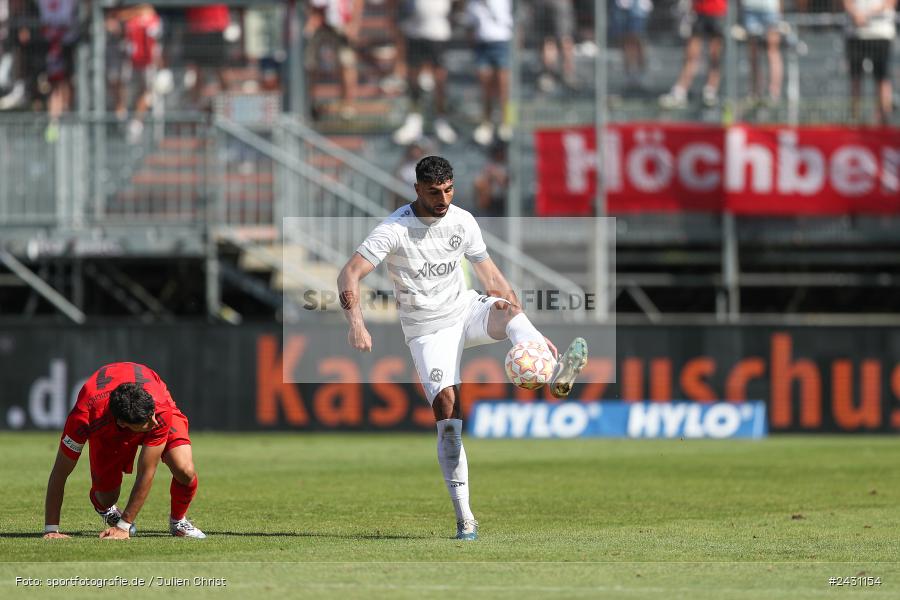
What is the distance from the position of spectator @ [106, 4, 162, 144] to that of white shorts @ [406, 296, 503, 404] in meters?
15.0

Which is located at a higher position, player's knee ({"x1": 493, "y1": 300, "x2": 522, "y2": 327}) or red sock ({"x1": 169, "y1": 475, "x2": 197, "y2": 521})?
player's knee ({"x1": 493, "y1": 300, "x2": 522, "y2": 327})

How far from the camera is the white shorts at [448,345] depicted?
1158cm

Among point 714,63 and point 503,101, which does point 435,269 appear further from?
point 714,63

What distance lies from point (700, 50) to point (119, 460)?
1625 cm

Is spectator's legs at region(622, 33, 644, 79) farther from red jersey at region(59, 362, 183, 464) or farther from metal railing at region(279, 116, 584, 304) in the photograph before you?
red jersey at region(59, 362, 183, 464)

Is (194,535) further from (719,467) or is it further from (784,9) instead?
(784,9)

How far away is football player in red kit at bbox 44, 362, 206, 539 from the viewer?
10.8 m

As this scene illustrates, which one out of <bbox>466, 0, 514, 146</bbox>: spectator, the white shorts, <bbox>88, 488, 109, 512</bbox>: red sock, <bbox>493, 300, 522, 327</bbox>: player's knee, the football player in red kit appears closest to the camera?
the football player in red kit

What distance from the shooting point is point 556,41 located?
25.5 meters

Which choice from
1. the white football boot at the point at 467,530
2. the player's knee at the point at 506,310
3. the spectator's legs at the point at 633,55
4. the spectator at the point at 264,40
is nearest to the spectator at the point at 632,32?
the spectator's legs at the point at 633,55

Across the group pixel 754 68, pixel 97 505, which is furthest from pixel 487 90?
pixel 97 505

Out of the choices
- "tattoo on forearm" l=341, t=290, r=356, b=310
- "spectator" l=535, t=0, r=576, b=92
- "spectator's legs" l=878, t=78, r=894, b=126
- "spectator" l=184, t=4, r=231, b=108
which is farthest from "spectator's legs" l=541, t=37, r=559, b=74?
"tattoo on forearm" l=341, t=290, r=356, b=310

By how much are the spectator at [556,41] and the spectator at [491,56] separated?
0.58 m

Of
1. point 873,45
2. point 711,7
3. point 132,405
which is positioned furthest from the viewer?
point 711,7
